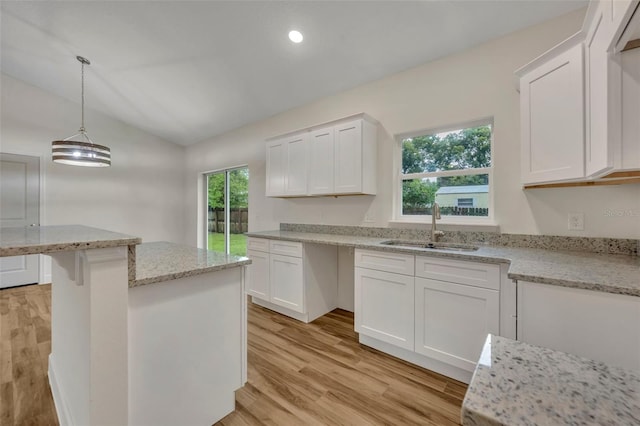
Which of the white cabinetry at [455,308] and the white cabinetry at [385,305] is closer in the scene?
the white cabinetry at [455,308]

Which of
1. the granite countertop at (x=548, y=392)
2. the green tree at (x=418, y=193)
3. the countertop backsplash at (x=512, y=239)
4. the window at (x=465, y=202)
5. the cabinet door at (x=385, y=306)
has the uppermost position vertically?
the green tree at (x=418, y=193)

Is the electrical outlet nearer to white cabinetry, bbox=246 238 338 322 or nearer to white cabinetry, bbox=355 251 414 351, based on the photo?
white cabinetry, bbox=355 251 414 351

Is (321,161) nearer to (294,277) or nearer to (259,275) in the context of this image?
(294,277)

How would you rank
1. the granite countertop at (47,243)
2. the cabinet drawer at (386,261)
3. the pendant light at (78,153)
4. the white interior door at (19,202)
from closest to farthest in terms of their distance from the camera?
the granite countertop at (47,243), the cabinet drawer at (386,261), the pendant light at (78,153), the white interior door at (19,202)

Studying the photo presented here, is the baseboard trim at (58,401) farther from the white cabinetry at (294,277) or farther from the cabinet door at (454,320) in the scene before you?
the cabinet door at (454,320)

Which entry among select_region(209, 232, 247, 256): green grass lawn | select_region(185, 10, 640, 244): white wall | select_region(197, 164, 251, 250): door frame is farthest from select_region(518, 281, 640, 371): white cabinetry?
select_region(197, 164, 251, 250): door frame

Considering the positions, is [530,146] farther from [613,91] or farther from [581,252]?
[581,252]

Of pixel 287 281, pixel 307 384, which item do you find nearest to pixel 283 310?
pixel 287 281

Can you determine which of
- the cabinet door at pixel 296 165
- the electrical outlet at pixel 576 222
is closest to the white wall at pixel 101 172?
the cabinet door at pixel 296 165

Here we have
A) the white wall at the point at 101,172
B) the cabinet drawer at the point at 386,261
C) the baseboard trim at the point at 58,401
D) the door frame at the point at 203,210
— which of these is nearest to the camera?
the baseboard trim at the point at 58,401

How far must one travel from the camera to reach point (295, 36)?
2490 millimetres

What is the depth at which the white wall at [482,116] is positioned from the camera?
6.30ft

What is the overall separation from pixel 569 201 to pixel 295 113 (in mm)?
3112

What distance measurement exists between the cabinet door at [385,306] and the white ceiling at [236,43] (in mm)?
2098
